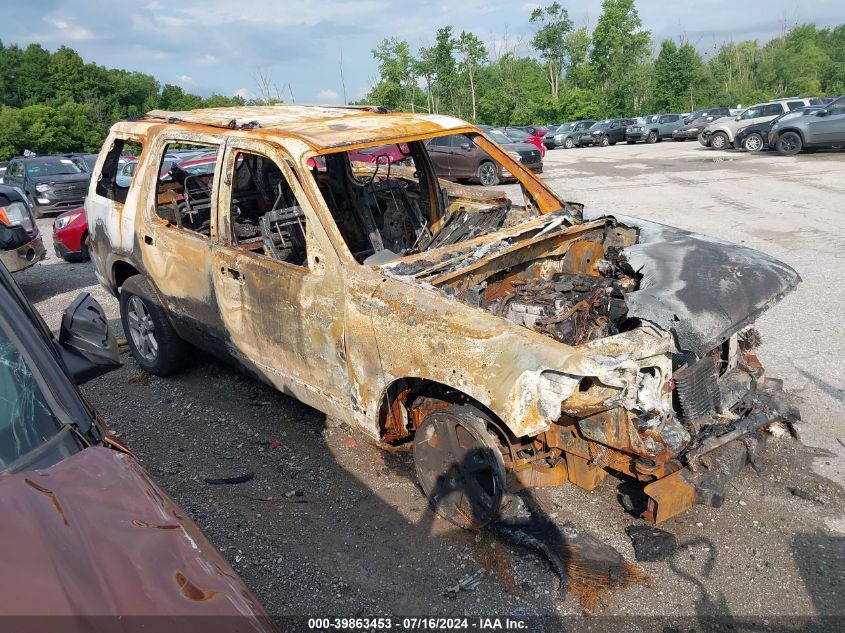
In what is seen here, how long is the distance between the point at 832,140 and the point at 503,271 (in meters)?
18.1

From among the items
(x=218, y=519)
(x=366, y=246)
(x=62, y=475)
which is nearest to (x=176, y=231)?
(x=366, y=246)

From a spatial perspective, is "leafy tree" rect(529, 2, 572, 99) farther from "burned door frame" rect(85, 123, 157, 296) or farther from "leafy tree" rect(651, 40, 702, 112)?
"burned door frame" rect(85, 123, 157, 296)

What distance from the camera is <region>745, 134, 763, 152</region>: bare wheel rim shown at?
2112cm

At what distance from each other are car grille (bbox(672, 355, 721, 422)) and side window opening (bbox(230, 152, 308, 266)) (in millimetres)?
2119

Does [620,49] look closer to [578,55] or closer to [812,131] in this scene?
[578,55]

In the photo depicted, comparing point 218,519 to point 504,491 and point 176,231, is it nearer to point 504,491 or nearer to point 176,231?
point 504,491

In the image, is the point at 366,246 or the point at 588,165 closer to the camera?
the point at 366,246


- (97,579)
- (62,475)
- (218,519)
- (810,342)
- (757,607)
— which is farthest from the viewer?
(810,342)

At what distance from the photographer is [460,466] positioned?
336 centimetres

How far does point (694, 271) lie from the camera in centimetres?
368

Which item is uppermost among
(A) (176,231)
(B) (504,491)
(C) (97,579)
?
(A) (176,231)

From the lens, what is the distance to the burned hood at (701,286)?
3213mm

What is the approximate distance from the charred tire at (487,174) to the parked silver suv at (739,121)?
36.1 feet

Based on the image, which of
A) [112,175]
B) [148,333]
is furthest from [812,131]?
[148,333]
